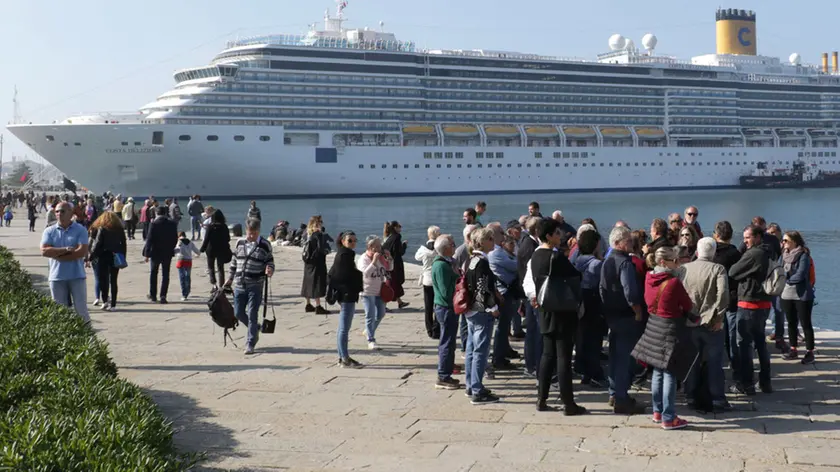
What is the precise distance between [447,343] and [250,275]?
262cm

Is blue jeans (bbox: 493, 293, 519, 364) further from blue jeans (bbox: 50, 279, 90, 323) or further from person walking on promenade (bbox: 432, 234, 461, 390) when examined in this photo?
blue jeans (bbox: 50, 279, 90, 323)

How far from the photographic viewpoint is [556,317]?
6.80 metres

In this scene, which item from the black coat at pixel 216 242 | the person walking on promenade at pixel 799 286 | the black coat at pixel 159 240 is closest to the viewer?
the person walking on promenade at pixel 799 286

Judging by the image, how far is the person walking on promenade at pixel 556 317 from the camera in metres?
6.79

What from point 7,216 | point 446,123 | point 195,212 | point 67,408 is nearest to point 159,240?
point 67,408

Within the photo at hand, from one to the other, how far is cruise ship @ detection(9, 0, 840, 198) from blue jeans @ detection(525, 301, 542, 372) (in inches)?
2073

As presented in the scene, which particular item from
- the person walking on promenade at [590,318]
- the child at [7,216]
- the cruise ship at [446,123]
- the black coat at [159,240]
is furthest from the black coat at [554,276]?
the cruise ship at [446,123]

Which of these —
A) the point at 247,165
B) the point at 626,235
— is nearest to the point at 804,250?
the point at 626,235

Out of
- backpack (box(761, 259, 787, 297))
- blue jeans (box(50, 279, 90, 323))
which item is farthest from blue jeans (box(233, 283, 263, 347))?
backpack (box(761, 259, 787, 297))

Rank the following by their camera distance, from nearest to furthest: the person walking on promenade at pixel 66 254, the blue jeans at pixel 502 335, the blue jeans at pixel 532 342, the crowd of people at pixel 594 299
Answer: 1. the crowd of people at pixel 594 299
2. the blue jeans at pixel 532 342
3. the blue jeans at pixel 502 335
4. the person walking on promenade at pixel 66 254

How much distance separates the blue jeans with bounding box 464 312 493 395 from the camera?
7.20 metres

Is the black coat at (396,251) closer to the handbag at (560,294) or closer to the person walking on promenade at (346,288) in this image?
the person walking on promenade at (346,288)

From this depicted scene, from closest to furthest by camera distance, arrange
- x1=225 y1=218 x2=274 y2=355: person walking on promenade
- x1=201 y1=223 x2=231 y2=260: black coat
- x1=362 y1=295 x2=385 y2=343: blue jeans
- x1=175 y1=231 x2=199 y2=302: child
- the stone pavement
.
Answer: the stone pavement < x1=225 y1=218 x2=274 y2=355: person walking on promenade < x1=362 y1=295 x2=385 y2=343: blue jeans < x1=201 y1=223 x2=231 y2=260: black coat < x1=175 y1=231 x2=199 y2=302: child

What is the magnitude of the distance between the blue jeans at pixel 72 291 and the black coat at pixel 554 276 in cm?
487
